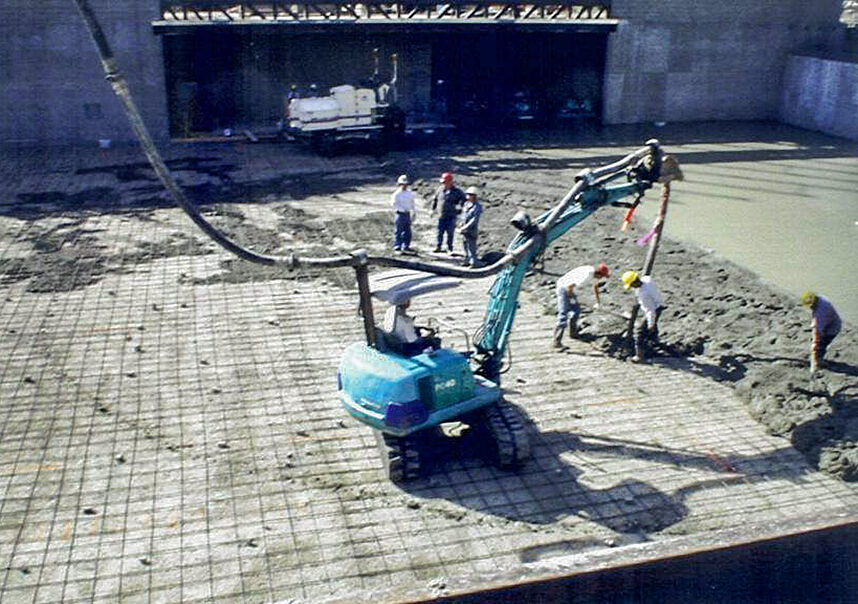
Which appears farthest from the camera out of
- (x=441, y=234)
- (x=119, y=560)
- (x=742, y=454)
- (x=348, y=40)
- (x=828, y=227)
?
(x=348, y=40)

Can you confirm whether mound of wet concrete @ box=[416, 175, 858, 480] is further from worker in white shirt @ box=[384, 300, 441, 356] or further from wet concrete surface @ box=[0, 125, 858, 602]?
worker in white shirt @ box=[384, 300, 441, 356]

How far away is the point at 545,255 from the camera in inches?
663

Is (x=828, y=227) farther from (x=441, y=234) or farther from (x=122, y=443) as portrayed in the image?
(x=122, y=443)

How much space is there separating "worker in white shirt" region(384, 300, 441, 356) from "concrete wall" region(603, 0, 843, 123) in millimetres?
22158

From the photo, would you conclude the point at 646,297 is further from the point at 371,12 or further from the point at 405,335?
the point at 371,12

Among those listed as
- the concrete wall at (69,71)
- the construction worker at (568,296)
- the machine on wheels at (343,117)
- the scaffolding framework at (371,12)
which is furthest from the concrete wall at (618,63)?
the construction worker at (568,296)

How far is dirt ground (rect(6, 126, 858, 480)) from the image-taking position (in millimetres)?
11242

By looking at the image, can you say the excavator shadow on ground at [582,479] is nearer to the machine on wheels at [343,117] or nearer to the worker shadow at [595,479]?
the worker shadow at [595,479]

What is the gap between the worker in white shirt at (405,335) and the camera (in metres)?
9.54

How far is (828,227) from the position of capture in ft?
61.3

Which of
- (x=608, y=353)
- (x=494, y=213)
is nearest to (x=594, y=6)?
(x=494, y=213)

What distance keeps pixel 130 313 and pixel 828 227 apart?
13.5 m

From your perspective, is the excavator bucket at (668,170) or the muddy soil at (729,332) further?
the excavator bucket at (668,170)

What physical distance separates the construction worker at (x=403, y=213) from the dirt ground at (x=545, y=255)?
462 mm
